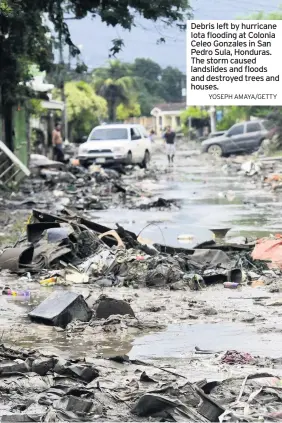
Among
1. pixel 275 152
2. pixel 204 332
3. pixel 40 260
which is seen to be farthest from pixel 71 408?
pixel 275 152

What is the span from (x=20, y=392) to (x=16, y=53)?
18909 mm

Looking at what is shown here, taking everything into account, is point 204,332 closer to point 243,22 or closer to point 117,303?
point 117,303

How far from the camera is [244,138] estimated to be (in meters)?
48.7

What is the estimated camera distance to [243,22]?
9.54 metres

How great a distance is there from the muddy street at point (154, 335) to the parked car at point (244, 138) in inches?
1221

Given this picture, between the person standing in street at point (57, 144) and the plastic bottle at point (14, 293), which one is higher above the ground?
the plastic bottle at point (14, 293)

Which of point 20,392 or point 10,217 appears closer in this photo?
point 20,392

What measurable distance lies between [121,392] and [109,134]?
32.0 m

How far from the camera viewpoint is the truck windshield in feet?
124

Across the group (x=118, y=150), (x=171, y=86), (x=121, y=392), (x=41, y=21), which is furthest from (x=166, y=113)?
(x=121, y=392)

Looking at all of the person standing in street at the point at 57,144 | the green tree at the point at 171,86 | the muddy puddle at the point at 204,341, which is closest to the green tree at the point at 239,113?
the green tree at the point at 171,86

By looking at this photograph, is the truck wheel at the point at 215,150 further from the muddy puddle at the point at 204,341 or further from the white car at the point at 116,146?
the muddy puddle at the point at 204,341

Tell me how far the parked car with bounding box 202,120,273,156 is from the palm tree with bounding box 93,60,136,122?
44.1 m

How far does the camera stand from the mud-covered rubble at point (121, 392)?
5926mm
